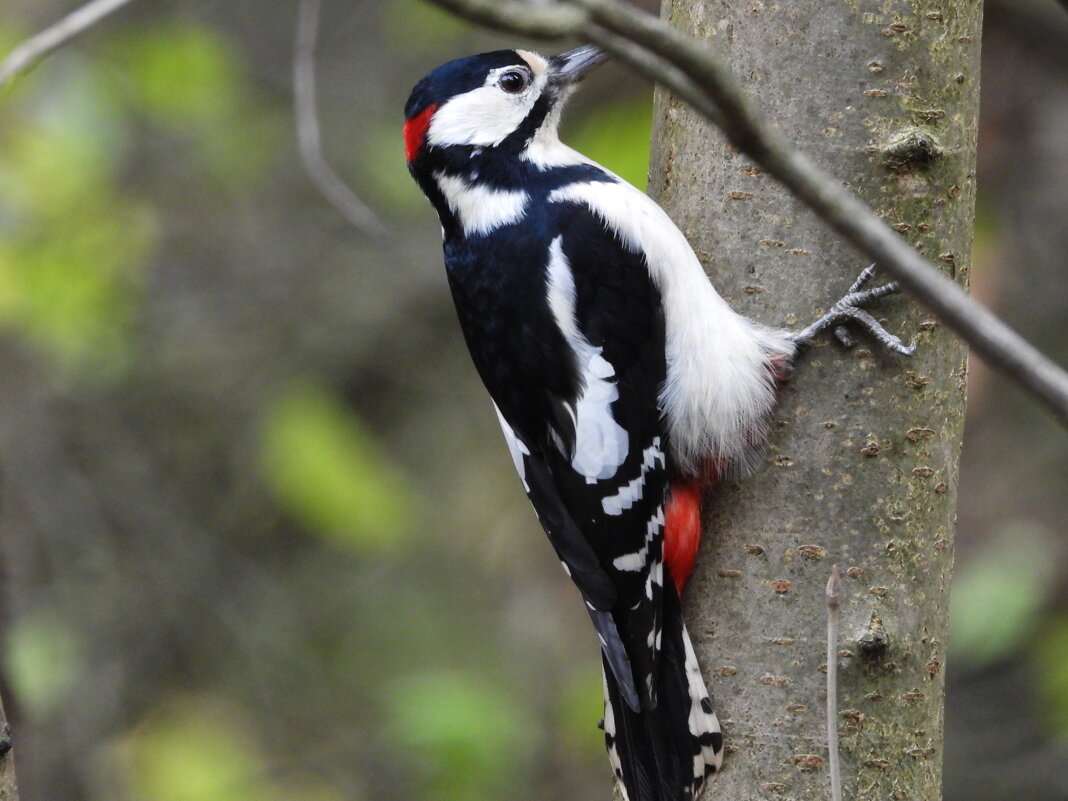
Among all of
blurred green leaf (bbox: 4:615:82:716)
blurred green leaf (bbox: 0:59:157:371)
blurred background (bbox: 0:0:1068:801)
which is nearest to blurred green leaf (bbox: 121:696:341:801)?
blurred background (bbox: 0:0:1068:801)

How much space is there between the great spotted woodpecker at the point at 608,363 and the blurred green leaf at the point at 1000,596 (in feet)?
7.13

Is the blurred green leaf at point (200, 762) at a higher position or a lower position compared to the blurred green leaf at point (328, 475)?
lower

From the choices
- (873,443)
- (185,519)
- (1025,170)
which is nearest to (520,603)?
(185,519)

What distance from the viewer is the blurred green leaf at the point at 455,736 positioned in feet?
14.2

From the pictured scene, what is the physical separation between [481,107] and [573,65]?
10.3 inches

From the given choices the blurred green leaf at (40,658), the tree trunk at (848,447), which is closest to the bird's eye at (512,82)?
the tree trunk at (848,447)

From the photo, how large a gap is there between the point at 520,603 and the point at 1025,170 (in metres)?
2.84

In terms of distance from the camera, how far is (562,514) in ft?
7.11

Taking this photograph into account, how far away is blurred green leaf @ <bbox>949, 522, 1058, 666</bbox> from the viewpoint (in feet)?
12.8

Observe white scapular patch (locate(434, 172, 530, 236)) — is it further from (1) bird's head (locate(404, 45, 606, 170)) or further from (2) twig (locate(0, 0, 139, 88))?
(2) twig (locate(0, 0, 139, 88))

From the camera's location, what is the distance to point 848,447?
5.99 ft

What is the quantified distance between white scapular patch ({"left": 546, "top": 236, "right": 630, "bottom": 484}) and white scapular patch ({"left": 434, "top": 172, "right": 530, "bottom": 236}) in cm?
17

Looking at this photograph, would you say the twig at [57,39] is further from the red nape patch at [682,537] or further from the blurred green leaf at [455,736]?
the blurred green leaf at [455,736]

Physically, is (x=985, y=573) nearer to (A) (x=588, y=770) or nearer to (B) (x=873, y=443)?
(A) (x=588, y=770)
